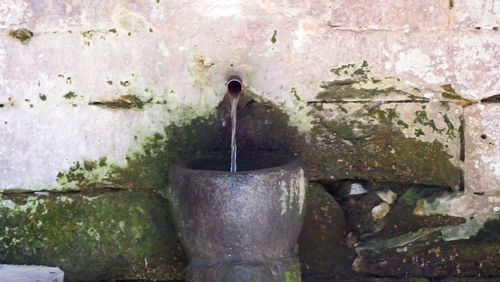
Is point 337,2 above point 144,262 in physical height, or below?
above

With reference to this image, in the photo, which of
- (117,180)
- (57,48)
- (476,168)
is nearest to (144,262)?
(117,180)

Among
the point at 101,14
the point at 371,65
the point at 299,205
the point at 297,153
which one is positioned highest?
the point at 101,14

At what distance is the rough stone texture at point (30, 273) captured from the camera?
2586 mm

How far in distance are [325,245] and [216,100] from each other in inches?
30.4

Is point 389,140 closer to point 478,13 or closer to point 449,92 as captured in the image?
point 449,92

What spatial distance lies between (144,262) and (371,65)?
1262mm

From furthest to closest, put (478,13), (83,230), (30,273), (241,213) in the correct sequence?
1. (83,230)
2. (478,13)
3. (30,273)
4. (241,213)

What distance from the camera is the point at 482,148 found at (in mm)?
2838

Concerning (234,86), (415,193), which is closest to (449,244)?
(415,193)

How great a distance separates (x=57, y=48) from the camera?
2.83 metres

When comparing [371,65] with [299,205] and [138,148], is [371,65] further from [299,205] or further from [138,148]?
[138,148]

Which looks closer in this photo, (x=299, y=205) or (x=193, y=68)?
(x=299, y=205)

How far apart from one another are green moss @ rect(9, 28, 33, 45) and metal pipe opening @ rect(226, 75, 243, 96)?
33.3 inches

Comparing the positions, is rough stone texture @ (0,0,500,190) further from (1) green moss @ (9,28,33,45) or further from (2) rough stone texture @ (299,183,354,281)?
(2) rough stone texture @ (299,183,354,281)
